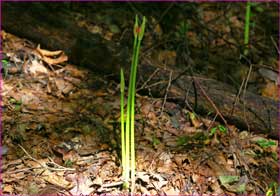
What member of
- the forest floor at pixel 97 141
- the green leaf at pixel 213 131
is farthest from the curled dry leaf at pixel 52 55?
the green leaf at pixel 213 131

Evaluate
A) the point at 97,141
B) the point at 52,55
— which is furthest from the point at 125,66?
the point at 97,141

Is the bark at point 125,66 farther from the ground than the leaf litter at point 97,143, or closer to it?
farther from the ground

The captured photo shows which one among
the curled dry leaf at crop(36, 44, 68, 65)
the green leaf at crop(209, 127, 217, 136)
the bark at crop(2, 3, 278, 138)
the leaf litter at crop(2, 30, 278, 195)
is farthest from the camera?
the curled dry leaf at crop(36, 44, 68, 65)

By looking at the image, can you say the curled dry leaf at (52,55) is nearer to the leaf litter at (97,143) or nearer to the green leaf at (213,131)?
the leaf litter at (97,143)

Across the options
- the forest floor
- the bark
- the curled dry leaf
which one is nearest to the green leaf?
the forest floor

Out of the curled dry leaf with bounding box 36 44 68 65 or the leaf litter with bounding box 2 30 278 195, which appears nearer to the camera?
the leaf litter with bounding box 2 30 278 195

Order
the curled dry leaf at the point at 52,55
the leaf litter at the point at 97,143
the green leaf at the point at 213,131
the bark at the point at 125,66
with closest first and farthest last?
the leaf litter at the point at 97,143 → the green leaf at the point at 213,131 → the bark at the point at 125,66 → the curled dry leaf at the point at 52,55

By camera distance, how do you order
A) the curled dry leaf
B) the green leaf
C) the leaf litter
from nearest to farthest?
the leaf litter
the green leaf
the curled dry leaf

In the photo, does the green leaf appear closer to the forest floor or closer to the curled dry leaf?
the forest floor

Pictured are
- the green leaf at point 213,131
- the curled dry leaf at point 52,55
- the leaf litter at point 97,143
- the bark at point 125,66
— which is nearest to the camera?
the leaf litter at point 97,143
